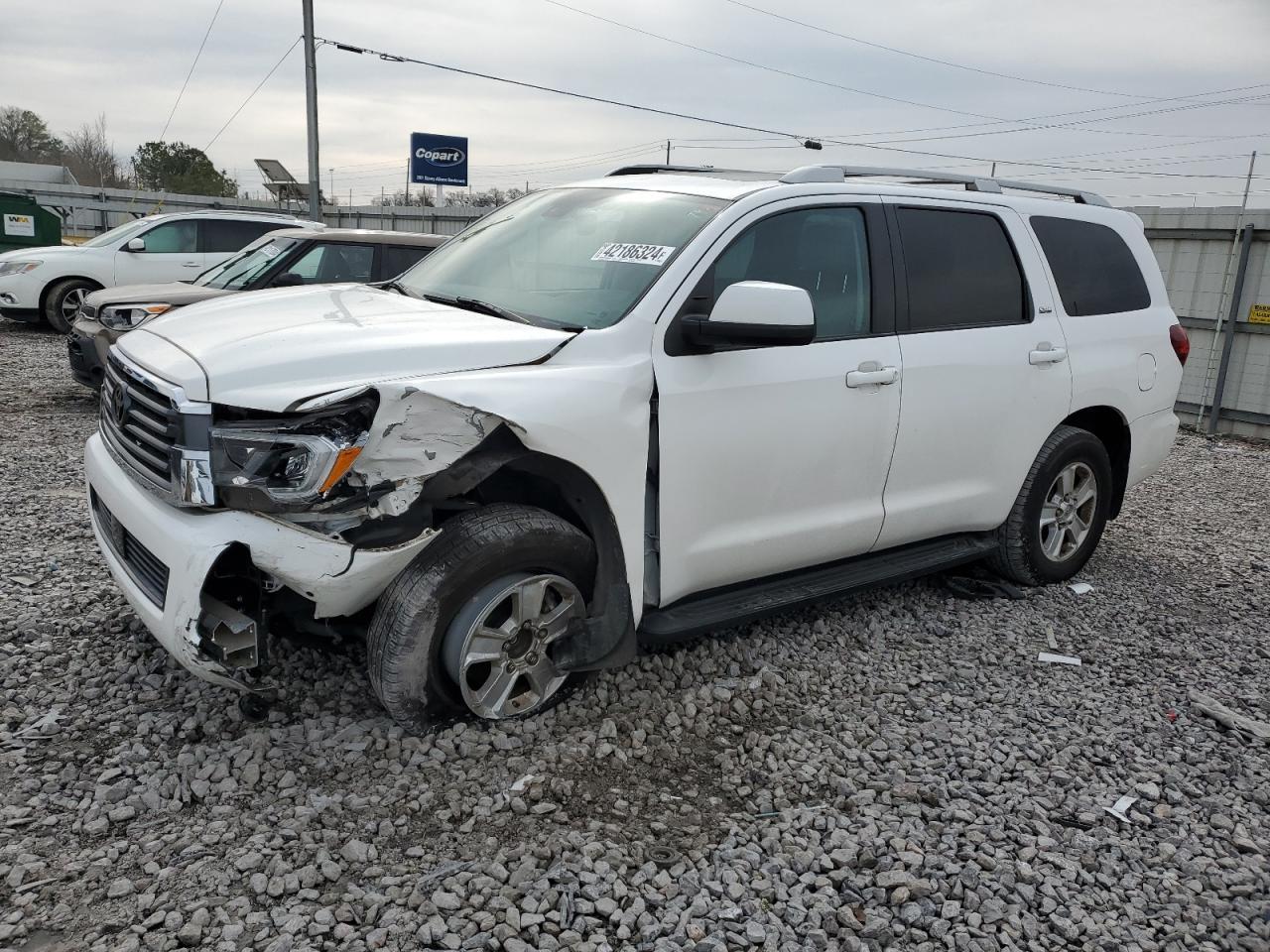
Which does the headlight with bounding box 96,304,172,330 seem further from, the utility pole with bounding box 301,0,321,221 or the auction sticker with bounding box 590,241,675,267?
the utility pole with bounding box 301,0,321,221

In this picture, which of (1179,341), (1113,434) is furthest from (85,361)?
(1179,341)

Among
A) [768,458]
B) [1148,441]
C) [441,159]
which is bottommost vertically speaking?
[1148,441]

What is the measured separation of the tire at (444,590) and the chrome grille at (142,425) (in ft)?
2.54

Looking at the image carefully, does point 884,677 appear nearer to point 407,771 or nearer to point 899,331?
point 899,331

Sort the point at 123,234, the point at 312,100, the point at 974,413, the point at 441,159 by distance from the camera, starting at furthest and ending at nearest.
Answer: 1. the point at 441,159
2. the point at 312,100
3. the point at 123,234
4. the point at 974,413

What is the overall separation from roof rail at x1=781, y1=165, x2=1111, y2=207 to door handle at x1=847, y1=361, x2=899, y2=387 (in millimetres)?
785

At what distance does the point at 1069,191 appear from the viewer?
506 cm

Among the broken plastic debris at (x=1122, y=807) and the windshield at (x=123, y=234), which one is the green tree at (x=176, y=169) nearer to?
the windshield at (x=123, y=234)

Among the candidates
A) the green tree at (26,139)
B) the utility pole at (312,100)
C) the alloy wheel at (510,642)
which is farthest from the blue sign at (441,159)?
the green tree at (26,139)

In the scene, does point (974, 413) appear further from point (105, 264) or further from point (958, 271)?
point (105, 264)

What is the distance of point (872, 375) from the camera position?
3844 mm

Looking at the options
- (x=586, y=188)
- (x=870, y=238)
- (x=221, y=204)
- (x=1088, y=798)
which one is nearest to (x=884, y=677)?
(x=1088, y=798)

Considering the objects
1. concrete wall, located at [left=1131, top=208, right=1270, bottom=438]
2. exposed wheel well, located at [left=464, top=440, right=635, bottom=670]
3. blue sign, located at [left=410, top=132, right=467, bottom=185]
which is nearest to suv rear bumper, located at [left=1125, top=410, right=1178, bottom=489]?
exposed wheel well, located at [left=464, top=440, right=635, bottom=670]

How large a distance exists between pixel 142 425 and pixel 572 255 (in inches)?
64.2
